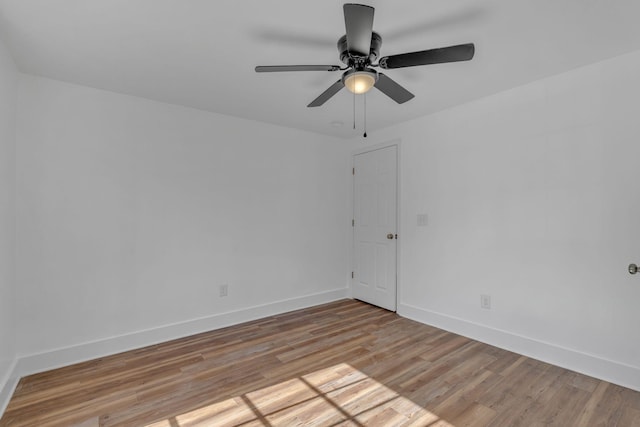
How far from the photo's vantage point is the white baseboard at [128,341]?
7.48ft

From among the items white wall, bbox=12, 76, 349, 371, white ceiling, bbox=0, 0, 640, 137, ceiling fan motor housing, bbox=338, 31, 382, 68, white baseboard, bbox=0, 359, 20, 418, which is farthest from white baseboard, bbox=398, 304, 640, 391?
white baseboard, bbox=0, 359, 20, 418

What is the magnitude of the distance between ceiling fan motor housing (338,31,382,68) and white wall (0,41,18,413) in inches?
86.4

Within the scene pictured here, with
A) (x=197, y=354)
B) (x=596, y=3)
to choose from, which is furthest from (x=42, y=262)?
(x=596, y=3)

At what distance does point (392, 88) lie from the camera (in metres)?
2.02

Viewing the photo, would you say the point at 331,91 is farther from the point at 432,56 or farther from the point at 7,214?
the point at 7,214

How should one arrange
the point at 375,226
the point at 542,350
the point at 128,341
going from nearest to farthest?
1. the point at 542,350
2. the point at 128,341
3. the point at 375,226

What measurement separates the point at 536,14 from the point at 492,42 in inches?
11.0

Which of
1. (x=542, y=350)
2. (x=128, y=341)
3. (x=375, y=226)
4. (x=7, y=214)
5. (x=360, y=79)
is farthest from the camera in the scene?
(x=375, y=226)

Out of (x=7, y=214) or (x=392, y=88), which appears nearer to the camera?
(x=392, y=88)

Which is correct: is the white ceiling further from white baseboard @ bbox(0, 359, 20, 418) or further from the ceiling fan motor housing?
white baseboard @ bbox(0, 359, 20, 418)

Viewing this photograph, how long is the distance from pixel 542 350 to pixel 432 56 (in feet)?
8.23

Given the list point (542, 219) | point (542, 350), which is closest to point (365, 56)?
point (542, 219)

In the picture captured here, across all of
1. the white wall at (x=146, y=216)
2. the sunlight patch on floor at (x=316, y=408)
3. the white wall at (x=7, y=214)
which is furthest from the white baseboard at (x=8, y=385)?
the sunlight patch on floor at (x=316, y=408)

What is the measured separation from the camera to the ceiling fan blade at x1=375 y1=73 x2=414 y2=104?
1926 mm
